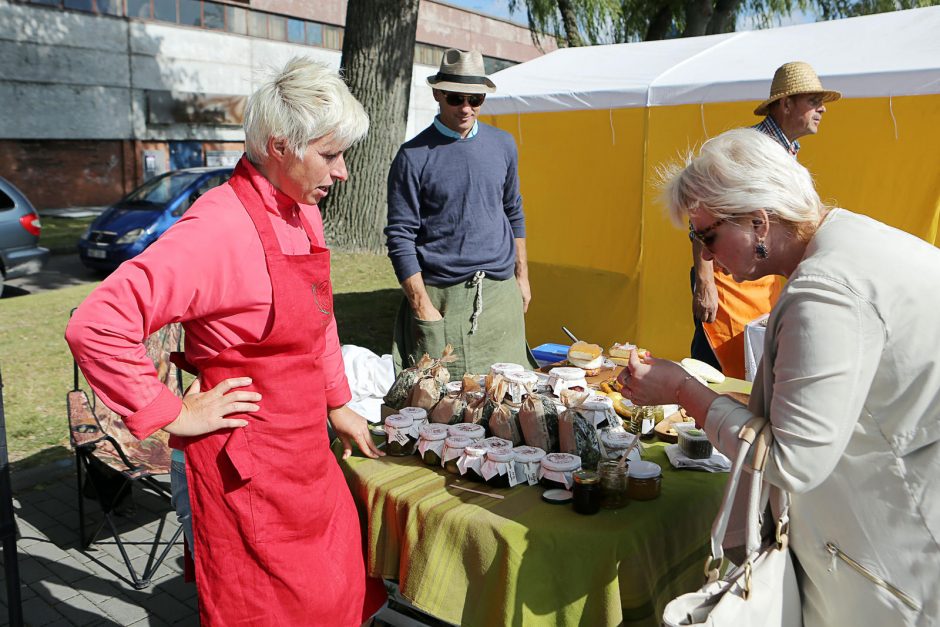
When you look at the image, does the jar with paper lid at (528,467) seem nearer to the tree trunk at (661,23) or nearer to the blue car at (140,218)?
the blue car at (140,218)

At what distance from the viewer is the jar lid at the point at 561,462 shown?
2.14 m

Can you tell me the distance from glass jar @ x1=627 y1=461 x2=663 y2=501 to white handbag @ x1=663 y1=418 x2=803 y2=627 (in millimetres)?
384

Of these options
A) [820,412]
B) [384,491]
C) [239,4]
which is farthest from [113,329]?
[239,4]

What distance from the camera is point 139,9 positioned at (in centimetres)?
2291

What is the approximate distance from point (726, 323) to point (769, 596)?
2.80 metres

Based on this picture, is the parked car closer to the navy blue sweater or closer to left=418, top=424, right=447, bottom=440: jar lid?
the navy blue sweater

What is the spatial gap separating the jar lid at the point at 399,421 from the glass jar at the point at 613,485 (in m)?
0.66

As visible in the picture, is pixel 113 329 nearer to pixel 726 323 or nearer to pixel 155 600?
pixel 155 600

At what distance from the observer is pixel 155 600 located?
10.9 feet

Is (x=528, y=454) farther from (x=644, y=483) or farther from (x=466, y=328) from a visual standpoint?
(x=466, y=328)

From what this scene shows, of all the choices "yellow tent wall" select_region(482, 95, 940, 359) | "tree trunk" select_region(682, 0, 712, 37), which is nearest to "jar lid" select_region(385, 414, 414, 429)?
"yellow tent wall" select_region(482, 95, 940, 359)

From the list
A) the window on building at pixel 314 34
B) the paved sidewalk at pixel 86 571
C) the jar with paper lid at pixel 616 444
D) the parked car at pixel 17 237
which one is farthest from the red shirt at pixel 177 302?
the window on building at pixel 314 34

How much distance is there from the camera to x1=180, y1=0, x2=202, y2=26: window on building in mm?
23766

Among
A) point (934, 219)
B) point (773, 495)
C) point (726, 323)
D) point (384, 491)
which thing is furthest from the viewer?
point (934, 219)
